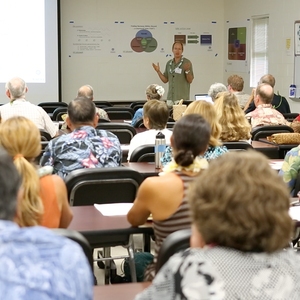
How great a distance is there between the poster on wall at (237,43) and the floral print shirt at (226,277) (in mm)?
10733

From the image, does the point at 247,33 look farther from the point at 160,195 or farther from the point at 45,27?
the point at 160,195

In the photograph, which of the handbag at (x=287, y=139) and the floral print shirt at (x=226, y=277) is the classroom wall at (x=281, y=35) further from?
the floral print shirt at (x=226, y=277)

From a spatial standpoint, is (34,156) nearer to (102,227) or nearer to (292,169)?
(102,227)

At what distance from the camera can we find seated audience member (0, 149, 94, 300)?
1.51 m

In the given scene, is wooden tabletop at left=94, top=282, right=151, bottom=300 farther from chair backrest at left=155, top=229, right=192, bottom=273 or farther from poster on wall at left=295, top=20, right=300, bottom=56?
poster on wall at left=295, top=20, right=300, bottom=56

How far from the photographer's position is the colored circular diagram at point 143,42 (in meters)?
12.4

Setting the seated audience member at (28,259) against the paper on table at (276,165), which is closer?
the seated audience member at (28,259)

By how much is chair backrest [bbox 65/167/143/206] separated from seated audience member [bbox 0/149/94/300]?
1922mm

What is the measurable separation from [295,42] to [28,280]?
30.1 feet

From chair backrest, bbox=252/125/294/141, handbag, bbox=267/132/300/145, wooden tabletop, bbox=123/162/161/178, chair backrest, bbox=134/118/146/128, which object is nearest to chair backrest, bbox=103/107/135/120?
chair backrest, bbox=134/118/146/128

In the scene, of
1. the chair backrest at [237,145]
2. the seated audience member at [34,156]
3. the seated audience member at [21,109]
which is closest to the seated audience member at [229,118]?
the chair backrest at [237,145]

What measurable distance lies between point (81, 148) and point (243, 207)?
8.59 feet

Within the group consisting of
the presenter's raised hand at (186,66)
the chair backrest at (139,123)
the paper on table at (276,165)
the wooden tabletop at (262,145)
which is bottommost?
the paper on table at (276,165)

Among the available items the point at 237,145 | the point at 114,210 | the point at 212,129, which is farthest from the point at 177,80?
the point at 114,210
